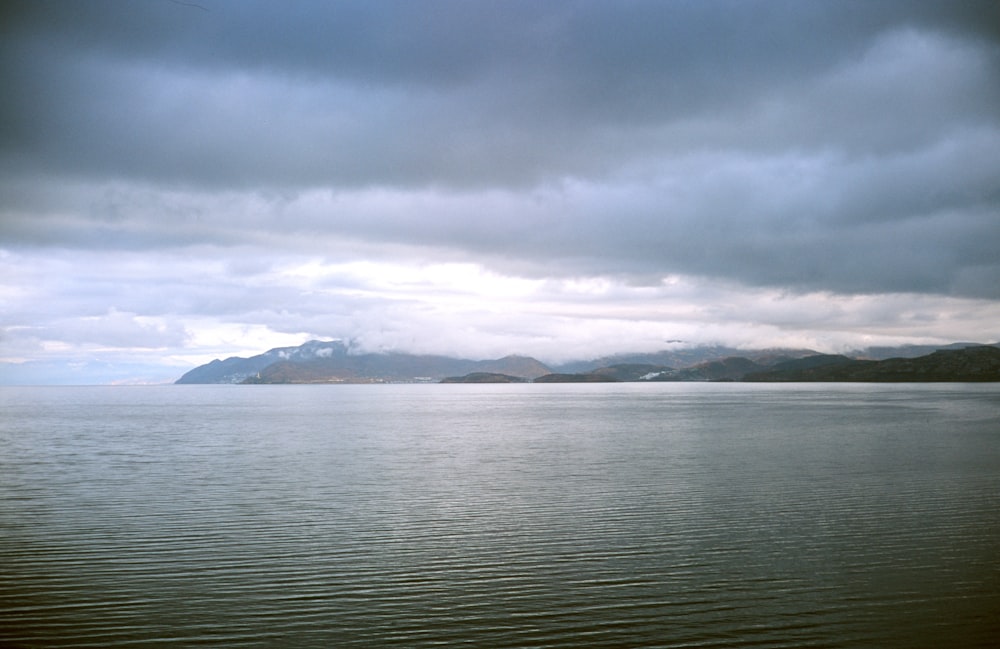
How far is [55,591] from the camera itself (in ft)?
71.4

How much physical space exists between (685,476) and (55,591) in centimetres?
3371

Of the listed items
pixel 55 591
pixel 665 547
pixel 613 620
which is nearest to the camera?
pixel 613 620

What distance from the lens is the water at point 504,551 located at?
1875cm

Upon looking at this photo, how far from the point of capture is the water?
18.8m

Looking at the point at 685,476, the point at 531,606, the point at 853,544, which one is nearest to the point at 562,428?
the point at 685,476

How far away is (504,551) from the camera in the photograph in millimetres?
26375

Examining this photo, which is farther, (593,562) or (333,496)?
(333,496)

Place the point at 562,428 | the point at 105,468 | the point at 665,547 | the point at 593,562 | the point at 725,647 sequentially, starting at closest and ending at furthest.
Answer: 1. the point at 725,647
2. the point at 593,562
3. the point at 665,547
4. the point at 105,468
5. the point at 562,428

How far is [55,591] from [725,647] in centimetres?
1822

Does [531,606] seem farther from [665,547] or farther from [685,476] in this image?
[685,476]

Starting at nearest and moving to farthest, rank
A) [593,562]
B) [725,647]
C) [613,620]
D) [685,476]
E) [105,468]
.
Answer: [725,647], [613,620], [593,562], [685,476], [105,468]

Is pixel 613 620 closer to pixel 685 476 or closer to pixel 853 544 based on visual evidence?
pixel 853 544

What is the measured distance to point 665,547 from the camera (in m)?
27.0

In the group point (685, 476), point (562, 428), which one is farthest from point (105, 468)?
point (562, 428)
